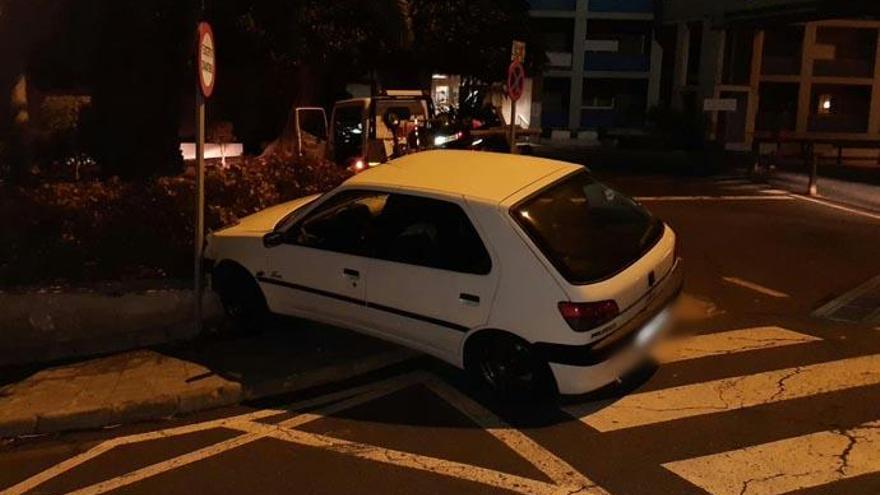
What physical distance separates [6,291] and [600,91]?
44.2 meters

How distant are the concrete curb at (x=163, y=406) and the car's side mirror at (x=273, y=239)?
108 centimetres

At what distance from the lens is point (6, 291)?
24.7 feet

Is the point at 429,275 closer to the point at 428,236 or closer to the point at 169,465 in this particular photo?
the point at 428,236

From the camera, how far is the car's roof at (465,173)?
611cm

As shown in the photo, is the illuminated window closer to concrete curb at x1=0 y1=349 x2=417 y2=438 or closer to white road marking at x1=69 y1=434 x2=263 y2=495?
concrete curb at x1=0 y1=349 x2=417 y2=438

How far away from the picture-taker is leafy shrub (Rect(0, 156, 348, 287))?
8.02 metres

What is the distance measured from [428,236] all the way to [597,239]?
1.15 meters

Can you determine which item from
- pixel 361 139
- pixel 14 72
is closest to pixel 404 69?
pixel 361 139

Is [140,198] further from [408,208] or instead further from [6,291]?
[408,208]

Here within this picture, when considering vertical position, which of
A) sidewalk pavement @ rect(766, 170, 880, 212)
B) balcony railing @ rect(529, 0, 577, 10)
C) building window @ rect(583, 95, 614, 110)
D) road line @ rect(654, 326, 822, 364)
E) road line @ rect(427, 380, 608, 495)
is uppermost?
balcony railing @ rect(529, 0, 577, 10)

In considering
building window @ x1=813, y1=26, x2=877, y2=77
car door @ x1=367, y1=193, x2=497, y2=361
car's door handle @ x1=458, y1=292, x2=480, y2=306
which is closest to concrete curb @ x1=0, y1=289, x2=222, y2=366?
car door @ x1=367, y1=193, x2=497, y2=361

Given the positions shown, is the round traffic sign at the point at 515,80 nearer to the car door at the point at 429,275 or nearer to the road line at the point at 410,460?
the car door at the point at 429,275

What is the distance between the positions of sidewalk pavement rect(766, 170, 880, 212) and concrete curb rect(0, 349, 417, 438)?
1338 cm

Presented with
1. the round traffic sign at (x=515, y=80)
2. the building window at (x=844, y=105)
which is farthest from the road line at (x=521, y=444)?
the building window at (x=844, y=105)
